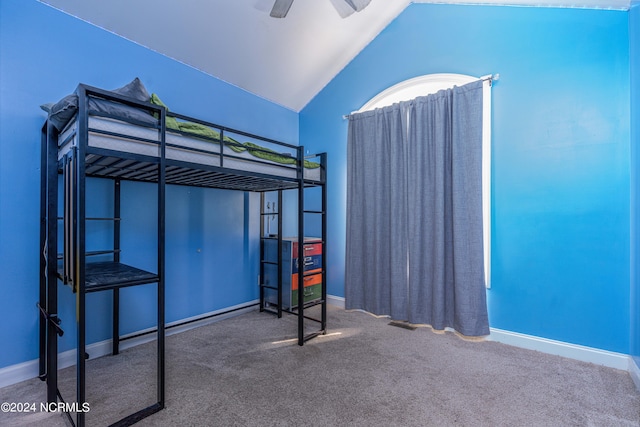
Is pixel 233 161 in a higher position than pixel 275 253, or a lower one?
higher

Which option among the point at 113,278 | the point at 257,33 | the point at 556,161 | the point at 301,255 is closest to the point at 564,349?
the point at 556,161

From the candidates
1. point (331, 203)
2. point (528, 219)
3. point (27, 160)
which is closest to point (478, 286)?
point (528, 219)

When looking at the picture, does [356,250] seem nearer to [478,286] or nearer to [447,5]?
[478,286]

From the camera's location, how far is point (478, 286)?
2461mm

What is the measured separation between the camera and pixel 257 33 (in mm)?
2652

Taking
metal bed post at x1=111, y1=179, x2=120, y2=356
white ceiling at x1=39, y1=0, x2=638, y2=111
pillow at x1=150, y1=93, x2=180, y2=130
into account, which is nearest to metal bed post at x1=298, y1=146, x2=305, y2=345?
pillow at x1=150, y1=93, x2=180, y2=130

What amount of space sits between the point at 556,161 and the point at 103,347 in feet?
12.2

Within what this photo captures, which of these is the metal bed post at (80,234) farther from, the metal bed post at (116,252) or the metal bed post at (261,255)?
the metal bed post at (261,255)

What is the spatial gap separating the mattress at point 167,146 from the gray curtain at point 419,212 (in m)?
1.19

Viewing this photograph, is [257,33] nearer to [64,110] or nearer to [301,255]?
[64,110]

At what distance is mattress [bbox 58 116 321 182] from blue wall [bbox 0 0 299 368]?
0.43 m

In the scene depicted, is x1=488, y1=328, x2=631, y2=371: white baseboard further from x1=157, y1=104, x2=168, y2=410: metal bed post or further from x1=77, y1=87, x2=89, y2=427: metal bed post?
x1=77, y1=87, x2=89, y2=427: metal bed post

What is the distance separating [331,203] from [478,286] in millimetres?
1772

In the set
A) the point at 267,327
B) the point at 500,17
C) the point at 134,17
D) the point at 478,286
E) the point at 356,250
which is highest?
the point at 500,17
